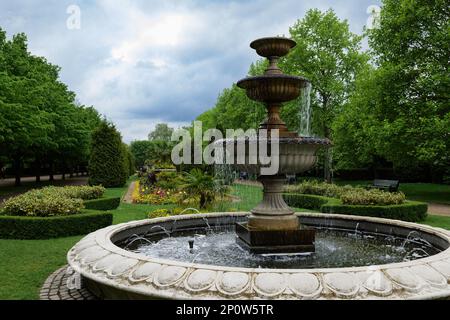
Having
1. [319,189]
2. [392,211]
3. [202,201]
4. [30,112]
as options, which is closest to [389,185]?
[319,189]

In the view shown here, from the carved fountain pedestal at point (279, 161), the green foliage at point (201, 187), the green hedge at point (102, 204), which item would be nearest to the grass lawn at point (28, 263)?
the carved fountain pedestal at point (279, 161)

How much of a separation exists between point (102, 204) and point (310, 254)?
440 inches

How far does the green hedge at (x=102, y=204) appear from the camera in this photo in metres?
15.5

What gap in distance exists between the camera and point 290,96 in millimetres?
7430

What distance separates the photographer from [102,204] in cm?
1616

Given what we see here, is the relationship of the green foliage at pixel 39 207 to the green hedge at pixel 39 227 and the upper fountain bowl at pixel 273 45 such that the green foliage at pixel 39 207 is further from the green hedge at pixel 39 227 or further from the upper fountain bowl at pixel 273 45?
the upper fountain bowl at pixel 273 45

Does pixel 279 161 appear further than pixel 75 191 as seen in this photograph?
No

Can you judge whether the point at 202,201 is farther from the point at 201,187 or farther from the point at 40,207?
the point at 40,207

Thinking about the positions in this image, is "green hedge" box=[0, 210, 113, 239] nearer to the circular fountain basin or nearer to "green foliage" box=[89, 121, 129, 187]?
the circular fountain basin

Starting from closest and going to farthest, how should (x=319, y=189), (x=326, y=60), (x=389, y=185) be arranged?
(x=319, y=189) → (x=389, y=185) → (x=326, y=60)

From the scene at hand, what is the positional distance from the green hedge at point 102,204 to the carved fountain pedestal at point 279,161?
372 inches

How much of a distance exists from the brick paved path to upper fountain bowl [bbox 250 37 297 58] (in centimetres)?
513

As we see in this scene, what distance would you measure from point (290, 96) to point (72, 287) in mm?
4957

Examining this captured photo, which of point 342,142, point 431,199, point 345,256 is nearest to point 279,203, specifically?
point 345,256
